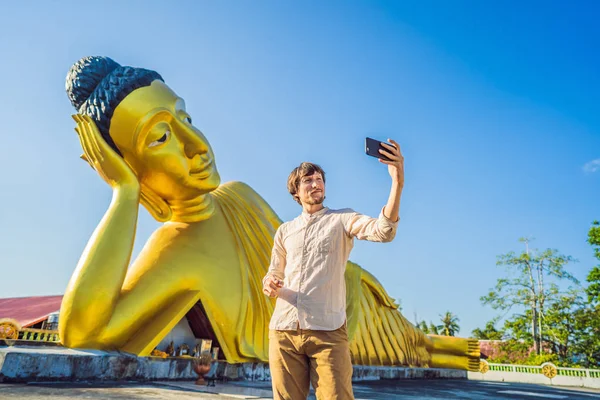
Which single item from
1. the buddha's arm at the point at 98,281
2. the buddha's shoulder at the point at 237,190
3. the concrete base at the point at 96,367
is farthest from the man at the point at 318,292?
the buddha's shoulder at the point at 237,190

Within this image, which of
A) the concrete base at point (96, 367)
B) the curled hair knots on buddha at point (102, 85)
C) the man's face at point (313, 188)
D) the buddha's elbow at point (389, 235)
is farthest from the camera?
the curled hair knots on buddha at point (102, 85)

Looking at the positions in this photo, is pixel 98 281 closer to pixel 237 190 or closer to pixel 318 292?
pixel 237 190

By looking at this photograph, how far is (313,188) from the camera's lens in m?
1.49

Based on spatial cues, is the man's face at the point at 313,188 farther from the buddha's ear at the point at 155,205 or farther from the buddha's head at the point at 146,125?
the buddha's ear at the point at 155,205

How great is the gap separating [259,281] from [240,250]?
0.47 m

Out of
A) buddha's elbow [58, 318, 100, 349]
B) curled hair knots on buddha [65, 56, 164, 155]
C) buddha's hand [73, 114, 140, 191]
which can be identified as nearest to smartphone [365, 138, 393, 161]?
buddha's elbow [58, 318, 100, 349]

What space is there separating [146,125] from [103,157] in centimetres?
57

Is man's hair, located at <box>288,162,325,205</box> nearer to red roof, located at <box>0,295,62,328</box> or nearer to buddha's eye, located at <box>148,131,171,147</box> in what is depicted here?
buddha's eye, located at <box>148,131,171,147</box>

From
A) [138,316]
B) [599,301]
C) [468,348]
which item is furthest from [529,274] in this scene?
[138,316]

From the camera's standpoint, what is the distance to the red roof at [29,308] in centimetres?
1033

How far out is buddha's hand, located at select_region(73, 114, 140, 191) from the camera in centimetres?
443

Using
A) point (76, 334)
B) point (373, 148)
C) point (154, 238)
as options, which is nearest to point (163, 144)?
point (154, 238)

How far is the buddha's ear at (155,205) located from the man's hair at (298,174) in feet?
13.3

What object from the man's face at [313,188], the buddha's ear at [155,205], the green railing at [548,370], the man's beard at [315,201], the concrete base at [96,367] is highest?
the buddha's ear at [155,205]
